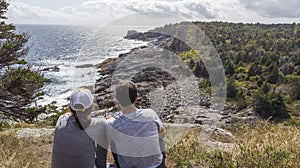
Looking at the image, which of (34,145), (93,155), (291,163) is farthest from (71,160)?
(34,145)

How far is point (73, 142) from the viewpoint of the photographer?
2684 mm

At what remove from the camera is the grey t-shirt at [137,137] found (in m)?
2.68

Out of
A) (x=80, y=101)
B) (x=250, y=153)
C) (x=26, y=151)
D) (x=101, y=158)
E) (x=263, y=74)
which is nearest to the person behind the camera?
(x=80, y=101)

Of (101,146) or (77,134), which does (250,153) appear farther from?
(77,134)

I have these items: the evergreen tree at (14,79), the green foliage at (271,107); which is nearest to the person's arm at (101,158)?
the evergreen tree at (14,79)

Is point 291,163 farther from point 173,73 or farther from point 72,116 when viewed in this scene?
point 72,116

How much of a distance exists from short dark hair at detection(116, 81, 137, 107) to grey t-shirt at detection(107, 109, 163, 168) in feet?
0.35

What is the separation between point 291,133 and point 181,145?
148 cm

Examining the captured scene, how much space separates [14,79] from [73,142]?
349 inches

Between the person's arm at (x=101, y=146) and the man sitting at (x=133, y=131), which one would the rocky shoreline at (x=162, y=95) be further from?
the man sitting at (x=133, y=131)

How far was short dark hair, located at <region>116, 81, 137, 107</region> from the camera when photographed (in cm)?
269

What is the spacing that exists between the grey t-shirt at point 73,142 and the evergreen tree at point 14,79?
8.66 m

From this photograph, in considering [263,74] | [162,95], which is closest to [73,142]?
[162,95]

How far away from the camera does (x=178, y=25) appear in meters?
4.18
